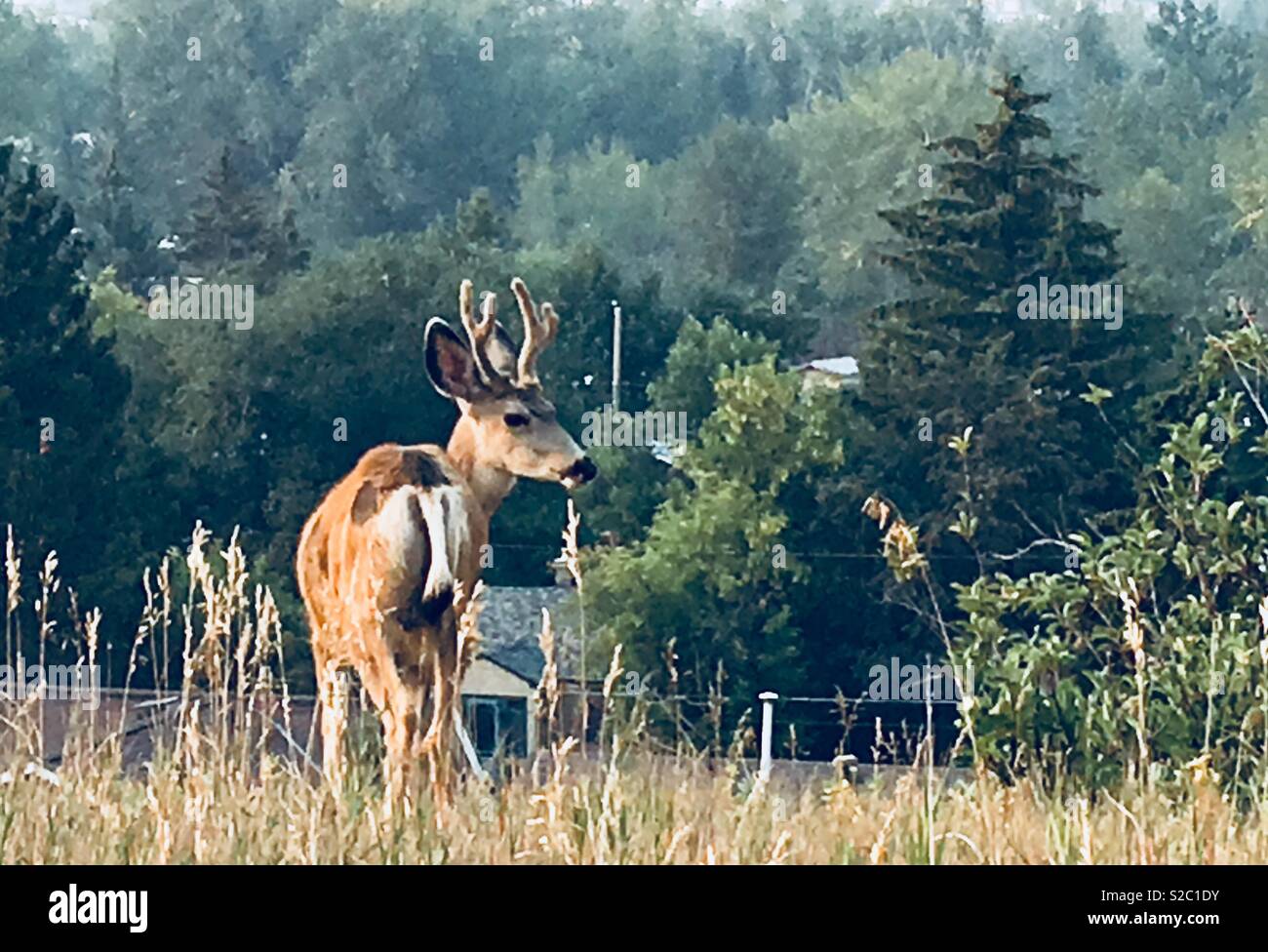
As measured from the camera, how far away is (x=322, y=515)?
5.73 metres

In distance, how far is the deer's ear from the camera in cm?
589

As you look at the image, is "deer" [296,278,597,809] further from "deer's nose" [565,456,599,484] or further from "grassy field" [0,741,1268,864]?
"grassy field" [0,741,1268,864]

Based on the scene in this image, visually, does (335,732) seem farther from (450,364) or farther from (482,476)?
(450,364)

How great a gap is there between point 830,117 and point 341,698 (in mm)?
37903

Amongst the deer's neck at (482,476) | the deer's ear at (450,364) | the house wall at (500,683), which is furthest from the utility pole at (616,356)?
the deer's neck at (482,476)

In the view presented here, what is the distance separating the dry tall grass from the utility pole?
59.1 feet

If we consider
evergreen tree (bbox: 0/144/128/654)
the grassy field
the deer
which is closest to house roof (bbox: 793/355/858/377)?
evergreen tree (bbox: 0/144/128/654)

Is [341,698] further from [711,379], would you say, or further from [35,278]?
[711,379]

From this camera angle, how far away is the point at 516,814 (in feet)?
11.7

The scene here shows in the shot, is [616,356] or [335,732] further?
[616,356]

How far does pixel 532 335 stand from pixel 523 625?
9.84 m

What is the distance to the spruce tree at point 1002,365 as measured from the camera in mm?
18875

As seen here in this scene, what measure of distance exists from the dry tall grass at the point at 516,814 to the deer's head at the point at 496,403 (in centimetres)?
209

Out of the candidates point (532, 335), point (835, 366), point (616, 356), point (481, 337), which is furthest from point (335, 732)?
point (835, 366)
